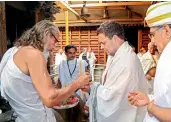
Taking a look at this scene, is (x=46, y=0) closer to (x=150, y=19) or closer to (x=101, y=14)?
(x=150, y=19)

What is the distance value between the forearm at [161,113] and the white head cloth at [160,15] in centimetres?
43

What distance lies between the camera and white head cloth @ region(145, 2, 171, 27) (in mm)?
1408

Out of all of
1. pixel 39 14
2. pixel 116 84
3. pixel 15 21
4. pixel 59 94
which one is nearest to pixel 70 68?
pixel 39 14

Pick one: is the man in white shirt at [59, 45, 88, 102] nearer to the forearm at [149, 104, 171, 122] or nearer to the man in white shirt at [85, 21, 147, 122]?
the man in white shirt at [85, 21, 147, 122]

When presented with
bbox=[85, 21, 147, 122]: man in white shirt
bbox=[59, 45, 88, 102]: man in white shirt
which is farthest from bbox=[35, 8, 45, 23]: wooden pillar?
bbox=[85, 21, 147, 122]: man in white shirt

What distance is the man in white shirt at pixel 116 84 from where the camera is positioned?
237cm

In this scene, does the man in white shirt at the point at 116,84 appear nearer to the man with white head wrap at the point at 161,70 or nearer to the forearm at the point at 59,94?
the forearm at the point at 59,94

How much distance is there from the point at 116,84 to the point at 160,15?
1050 mm

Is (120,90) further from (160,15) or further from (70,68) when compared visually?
(70,68)

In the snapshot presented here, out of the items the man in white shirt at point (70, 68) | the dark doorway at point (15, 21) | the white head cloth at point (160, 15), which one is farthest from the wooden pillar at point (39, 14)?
the white head cloth at point (160, 15)

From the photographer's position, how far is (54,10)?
5.10 meters

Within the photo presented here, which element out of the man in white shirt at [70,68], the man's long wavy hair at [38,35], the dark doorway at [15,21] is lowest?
the man in white shirt at [70,68]

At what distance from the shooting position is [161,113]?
4.31 ft

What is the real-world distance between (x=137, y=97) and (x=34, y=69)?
0.73 m
